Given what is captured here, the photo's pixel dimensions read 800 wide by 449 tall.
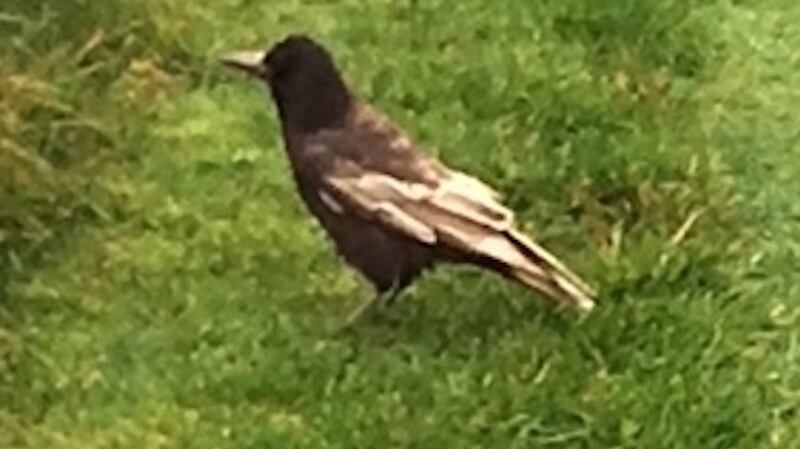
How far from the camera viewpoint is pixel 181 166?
6.91 metres

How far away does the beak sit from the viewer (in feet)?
20.9

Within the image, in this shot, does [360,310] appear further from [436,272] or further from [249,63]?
[249,63]

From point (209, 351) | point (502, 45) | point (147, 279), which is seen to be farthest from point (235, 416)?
point (502, 45)

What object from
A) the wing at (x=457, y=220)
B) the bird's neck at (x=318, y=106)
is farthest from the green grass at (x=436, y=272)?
the bird's neck at (x=318, y=106)

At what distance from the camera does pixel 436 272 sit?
6.34 m

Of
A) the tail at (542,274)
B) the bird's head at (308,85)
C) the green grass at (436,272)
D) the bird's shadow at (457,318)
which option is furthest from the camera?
the bird's head at (308,85)

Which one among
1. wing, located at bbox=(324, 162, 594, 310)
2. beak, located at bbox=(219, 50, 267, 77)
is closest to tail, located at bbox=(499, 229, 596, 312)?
wing, located at bbox=(324, 162, 594, 310)

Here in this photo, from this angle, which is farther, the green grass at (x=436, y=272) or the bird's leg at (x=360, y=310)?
the bird's leg at (x=360, y=310)

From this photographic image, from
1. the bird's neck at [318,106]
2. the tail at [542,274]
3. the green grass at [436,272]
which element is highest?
the bird's neck at [318,106]

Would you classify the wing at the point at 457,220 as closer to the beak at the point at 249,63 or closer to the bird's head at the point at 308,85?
the bird's head at the point at 308,85

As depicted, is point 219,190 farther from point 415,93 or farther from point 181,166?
point 415,93

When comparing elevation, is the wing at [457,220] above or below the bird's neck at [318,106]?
below

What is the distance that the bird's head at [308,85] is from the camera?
246 inches

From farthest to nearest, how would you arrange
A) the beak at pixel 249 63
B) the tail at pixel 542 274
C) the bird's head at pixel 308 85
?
1. the beak at pixel 249 63
2. the bird's head at pixel 308 85
3. the tail at pixel 542 274
